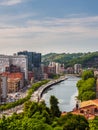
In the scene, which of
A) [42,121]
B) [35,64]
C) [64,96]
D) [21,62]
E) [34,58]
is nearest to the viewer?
[42,121]

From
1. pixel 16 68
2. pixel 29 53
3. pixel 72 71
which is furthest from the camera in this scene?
pixel 72 71

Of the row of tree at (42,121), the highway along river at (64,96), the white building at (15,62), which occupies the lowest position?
the highway along river at (64,96)

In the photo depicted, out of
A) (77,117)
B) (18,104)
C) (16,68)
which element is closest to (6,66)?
(16,68)

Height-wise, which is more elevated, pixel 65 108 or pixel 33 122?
pixel 33 122

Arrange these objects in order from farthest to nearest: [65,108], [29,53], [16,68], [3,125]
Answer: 1. [29,53]
2. [16,68]
3. [65,108]
4. [3,125]

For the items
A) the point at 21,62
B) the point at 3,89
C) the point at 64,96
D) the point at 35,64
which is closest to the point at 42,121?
the point at 3,89

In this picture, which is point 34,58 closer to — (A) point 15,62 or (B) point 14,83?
(A) point 15,62

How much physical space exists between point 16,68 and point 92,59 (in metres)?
62.8

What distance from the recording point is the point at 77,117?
20.6 meters

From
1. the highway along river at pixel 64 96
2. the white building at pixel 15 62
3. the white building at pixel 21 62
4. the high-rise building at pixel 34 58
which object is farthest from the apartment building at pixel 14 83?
the high-rise building at pixel 34 58

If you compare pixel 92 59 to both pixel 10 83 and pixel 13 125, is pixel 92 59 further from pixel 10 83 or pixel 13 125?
pixel 13 125

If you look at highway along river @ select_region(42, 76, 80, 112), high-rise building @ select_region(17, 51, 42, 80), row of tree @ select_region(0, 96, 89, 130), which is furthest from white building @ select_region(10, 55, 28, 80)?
row of tree @ select_region(0, 96, 89, 130)

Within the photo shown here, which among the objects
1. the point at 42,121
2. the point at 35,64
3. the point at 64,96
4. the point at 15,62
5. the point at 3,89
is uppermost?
the point at 15,62

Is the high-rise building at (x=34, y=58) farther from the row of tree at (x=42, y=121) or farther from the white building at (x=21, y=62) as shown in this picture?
the row of tree at (x=42, y=121)
